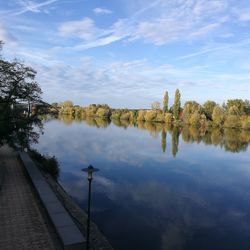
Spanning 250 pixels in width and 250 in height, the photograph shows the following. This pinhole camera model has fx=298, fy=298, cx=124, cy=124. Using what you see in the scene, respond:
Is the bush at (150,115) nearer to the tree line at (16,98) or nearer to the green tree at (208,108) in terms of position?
the green tree at (208,108)

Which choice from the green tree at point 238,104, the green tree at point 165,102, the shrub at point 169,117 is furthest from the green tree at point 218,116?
the green tree at point 165,102

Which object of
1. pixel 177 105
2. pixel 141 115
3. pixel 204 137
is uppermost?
pixel 177 105

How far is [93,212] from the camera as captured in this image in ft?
41.9

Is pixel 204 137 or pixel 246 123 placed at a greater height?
pixel 246 123

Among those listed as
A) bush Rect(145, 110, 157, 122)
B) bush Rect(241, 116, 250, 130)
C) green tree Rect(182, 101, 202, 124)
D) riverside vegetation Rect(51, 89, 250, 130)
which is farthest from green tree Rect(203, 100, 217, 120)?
bush Rect(145, 110, 157, 122)

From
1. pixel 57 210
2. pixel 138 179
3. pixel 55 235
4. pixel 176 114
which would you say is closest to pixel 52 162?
pixel 138 179

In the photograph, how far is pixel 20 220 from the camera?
338 inches

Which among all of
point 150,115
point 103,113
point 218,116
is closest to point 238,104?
point 218,116

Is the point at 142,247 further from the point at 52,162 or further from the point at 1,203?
the point at 52,162

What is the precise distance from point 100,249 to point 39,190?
11.4 ft

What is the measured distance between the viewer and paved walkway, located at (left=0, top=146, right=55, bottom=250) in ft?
23.9

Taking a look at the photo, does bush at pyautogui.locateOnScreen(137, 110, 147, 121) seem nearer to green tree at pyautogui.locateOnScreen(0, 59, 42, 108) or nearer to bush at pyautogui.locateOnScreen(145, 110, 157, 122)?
bush at pyautogui.locateOnScreen(145, 110, 157, 122)

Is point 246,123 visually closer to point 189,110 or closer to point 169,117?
point 189,110

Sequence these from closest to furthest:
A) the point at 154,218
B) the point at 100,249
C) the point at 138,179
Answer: the point at 100,249 → the point at 154,218 → the point at 138,179
